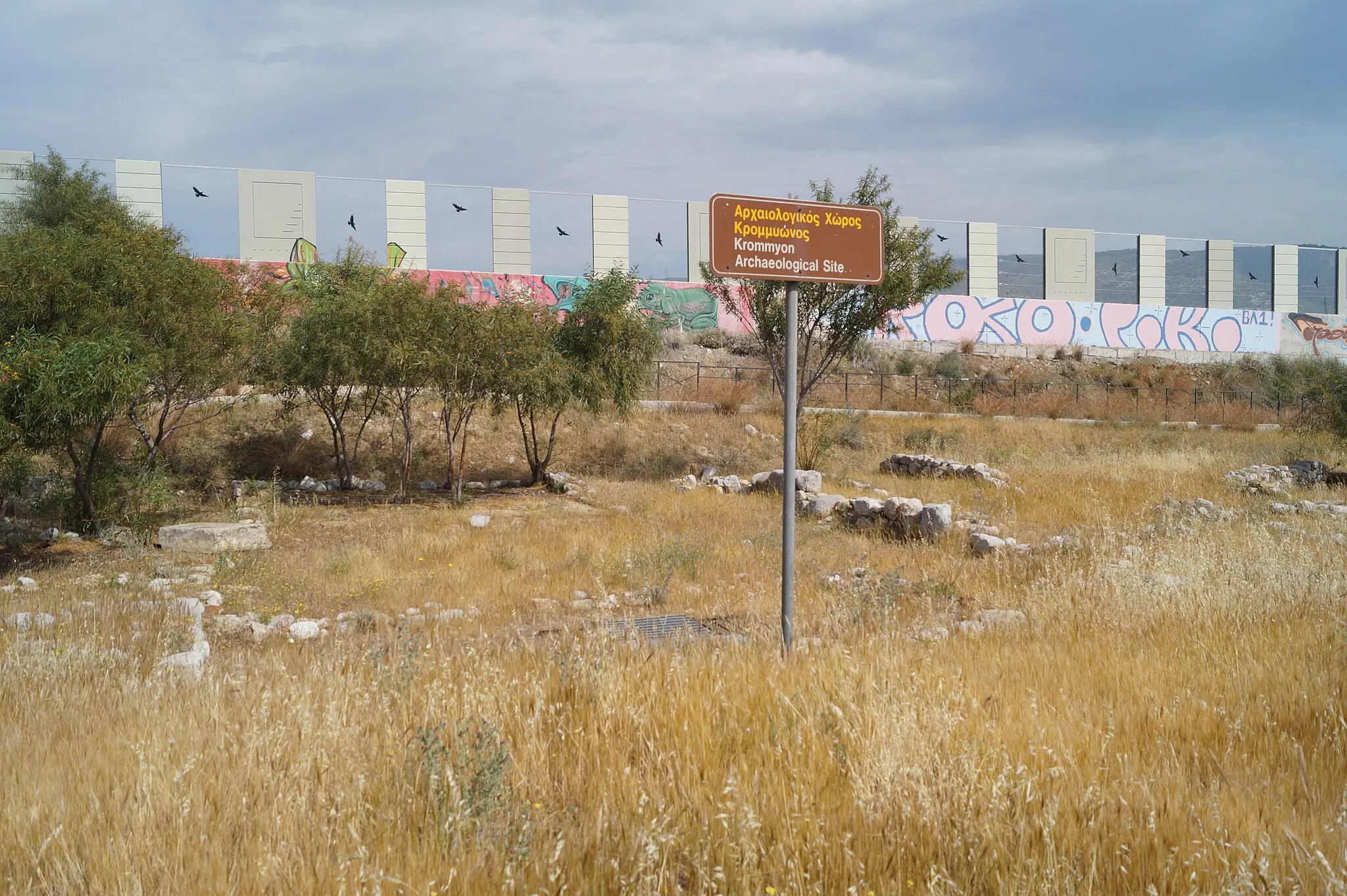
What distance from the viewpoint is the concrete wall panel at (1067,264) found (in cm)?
5159

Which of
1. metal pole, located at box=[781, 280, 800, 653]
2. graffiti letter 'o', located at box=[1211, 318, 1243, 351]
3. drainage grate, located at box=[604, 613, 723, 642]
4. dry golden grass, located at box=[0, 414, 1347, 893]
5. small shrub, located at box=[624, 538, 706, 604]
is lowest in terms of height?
small shrub, located at box=[624, 538, 706, 604]

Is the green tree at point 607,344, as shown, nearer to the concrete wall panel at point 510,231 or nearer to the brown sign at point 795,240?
the brown sign at point 795,240

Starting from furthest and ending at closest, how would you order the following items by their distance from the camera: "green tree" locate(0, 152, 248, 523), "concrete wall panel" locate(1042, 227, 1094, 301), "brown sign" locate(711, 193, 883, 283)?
"concrete wall panel" locate(1042, 227, 1094, 301)
"green tree" locate(0, 152, 248, 523)
"brown sign" locate(711, 193, 883, 283)

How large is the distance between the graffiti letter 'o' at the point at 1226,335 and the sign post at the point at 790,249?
5925 cm

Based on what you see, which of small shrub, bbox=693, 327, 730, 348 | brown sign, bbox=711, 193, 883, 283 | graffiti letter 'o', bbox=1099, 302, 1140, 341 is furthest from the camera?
graffiti letter 'o', bbox=1099, 302, 1140, 341

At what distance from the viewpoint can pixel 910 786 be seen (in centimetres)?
320

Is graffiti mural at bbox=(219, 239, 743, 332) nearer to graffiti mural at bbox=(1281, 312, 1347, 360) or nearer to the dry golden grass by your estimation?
the dry golden grass

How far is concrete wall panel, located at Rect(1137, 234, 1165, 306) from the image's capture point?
53469 millimetres

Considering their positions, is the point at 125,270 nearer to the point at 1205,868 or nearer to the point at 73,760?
the point at 73,760

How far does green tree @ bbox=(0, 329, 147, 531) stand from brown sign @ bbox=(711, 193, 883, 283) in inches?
429

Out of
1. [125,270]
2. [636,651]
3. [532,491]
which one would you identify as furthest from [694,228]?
[636,651]

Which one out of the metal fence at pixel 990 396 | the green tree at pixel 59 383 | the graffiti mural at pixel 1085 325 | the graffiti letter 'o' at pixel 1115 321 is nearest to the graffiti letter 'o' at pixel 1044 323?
the graffiti mural at pixel 1085 325

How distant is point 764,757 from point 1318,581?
19.3 ft

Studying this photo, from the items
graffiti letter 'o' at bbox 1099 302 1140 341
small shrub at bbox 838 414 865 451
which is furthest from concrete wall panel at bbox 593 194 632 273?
graffiti letter 'o' at bbox 1099 302 1140 341
